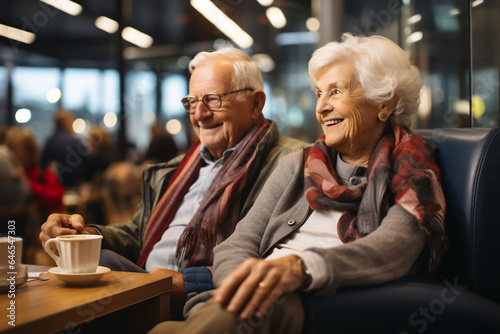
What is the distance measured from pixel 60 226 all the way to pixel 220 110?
0.82 metres

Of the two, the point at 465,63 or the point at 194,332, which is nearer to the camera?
the point at 194,332

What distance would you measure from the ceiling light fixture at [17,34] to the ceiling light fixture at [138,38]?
1.73 m

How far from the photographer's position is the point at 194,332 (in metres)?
1.02

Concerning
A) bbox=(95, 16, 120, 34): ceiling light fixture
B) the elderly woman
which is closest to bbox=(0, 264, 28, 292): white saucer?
the elderly woman

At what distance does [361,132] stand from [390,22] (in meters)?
1.23

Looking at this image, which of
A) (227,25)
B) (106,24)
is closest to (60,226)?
(227,25)

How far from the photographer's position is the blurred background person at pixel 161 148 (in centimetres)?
539

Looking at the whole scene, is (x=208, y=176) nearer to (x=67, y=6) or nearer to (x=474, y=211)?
(x=474, y=211)

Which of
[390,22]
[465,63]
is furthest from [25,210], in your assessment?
[465,63]

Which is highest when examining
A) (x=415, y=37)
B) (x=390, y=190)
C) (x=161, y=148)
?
(x=415, y=37)

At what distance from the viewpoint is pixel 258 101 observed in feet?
6.91

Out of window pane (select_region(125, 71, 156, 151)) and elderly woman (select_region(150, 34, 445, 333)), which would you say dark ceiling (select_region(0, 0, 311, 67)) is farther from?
elderly woman (select_region(150, 34, 445, 333))

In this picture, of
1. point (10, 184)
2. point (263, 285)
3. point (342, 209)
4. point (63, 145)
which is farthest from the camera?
point (63, 145)

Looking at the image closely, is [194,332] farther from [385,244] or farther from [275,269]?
[385,244]
